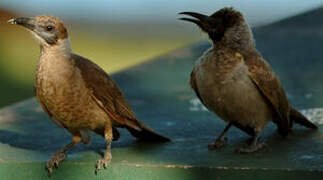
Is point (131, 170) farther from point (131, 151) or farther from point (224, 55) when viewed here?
point (224, 55)

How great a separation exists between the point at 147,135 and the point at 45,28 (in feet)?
3.59

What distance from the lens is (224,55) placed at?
16.4 ft

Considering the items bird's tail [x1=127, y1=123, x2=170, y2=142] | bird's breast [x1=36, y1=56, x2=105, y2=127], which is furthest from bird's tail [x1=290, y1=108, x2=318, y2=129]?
bird's breast [x1=36, y1=56, x2=105, y2=127]

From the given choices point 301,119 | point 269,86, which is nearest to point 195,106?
point 301,119

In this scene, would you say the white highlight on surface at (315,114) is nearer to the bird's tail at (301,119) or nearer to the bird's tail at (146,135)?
the bird's tail at (301,119)

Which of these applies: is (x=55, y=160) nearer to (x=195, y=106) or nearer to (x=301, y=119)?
(x=301, y=119)

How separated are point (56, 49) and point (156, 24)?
40.1ft

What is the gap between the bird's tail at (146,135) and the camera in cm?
504

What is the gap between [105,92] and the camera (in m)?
4.79

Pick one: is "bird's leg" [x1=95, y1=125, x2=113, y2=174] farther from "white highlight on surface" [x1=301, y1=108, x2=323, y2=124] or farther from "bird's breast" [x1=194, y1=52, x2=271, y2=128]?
"white highlight on surface" [x1=301, y1=108, x2=323, y2=124]

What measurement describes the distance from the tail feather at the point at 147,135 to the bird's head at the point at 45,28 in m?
0.86

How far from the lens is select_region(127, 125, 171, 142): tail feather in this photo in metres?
5.04

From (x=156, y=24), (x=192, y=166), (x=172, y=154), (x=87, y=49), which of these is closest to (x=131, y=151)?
(x=172, y=154)

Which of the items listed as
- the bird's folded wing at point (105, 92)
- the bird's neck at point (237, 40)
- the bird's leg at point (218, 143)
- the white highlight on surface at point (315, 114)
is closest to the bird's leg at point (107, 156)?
the bird's folded wing at point (105, 92)
